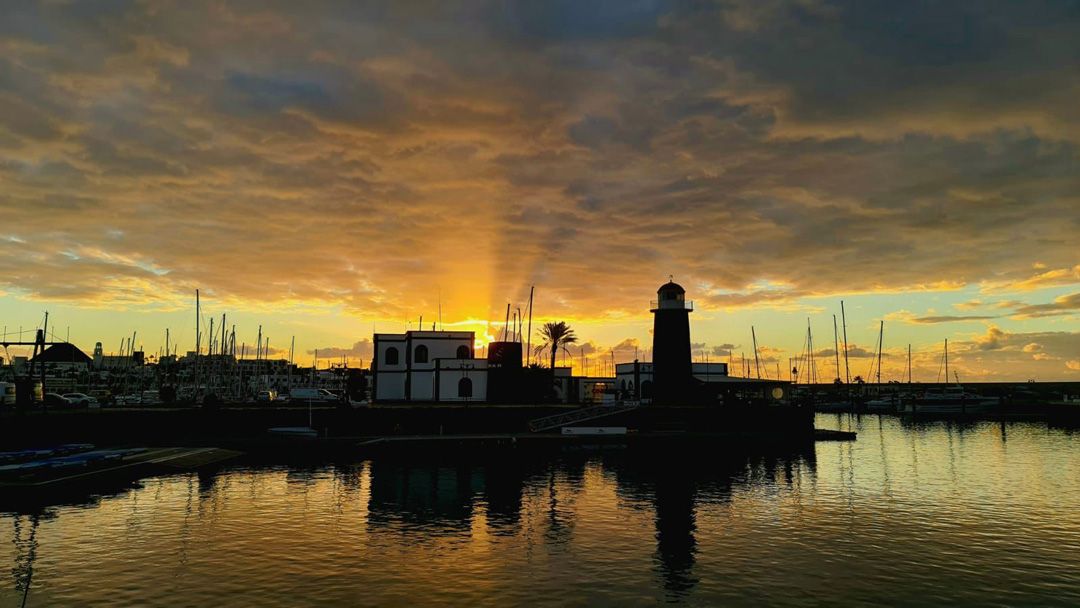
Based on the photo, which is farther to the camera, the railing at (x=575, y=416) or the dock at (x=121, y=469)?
the railing at (x=575, y=416)

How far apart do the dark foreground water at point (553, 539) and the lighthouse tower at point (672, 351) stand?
28.5 m

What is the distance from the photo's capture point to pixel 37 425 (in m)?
60.6

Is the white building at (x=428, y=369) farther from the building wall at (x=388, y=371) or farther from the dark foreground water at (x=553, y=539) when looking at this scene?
the dark foreground water at (x=553, y=539)

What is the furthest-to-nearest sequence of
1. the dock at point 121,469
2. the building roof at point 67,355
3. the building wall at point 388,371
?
1. the building wall at point 388,371
2. the building roof at point 67,355
3. the dock at point 121,469

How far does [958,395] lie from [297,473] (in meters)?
162

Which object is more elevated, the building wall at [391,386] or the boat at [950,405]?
the building wall at [391,386]

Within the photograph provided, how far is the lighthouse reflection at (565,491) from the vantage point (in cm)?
3219

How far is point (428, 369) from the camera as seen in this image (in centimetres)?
9056

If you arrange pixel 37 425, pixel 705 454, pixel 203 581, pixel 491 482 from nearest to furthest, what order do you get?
pixel 203 581 < pixel 491 482 < pixel 37 425 < pixel 705 454

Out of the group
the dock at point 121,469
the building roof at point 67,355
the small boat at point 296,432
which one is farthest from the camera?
the building roof at point 67,355

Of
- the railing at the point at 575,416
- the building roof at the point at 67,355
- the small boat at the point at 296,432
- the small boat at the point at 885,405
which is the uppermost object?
the building roof at the point at 67,355

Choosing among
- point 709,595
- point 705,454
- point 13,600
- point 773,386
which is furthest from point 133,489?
point 773,386

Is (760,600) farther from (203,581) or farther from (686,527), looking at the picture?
(203,581)

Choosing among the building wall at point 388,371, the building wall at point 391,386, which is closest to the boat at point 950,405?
the building wall at point 391,386
